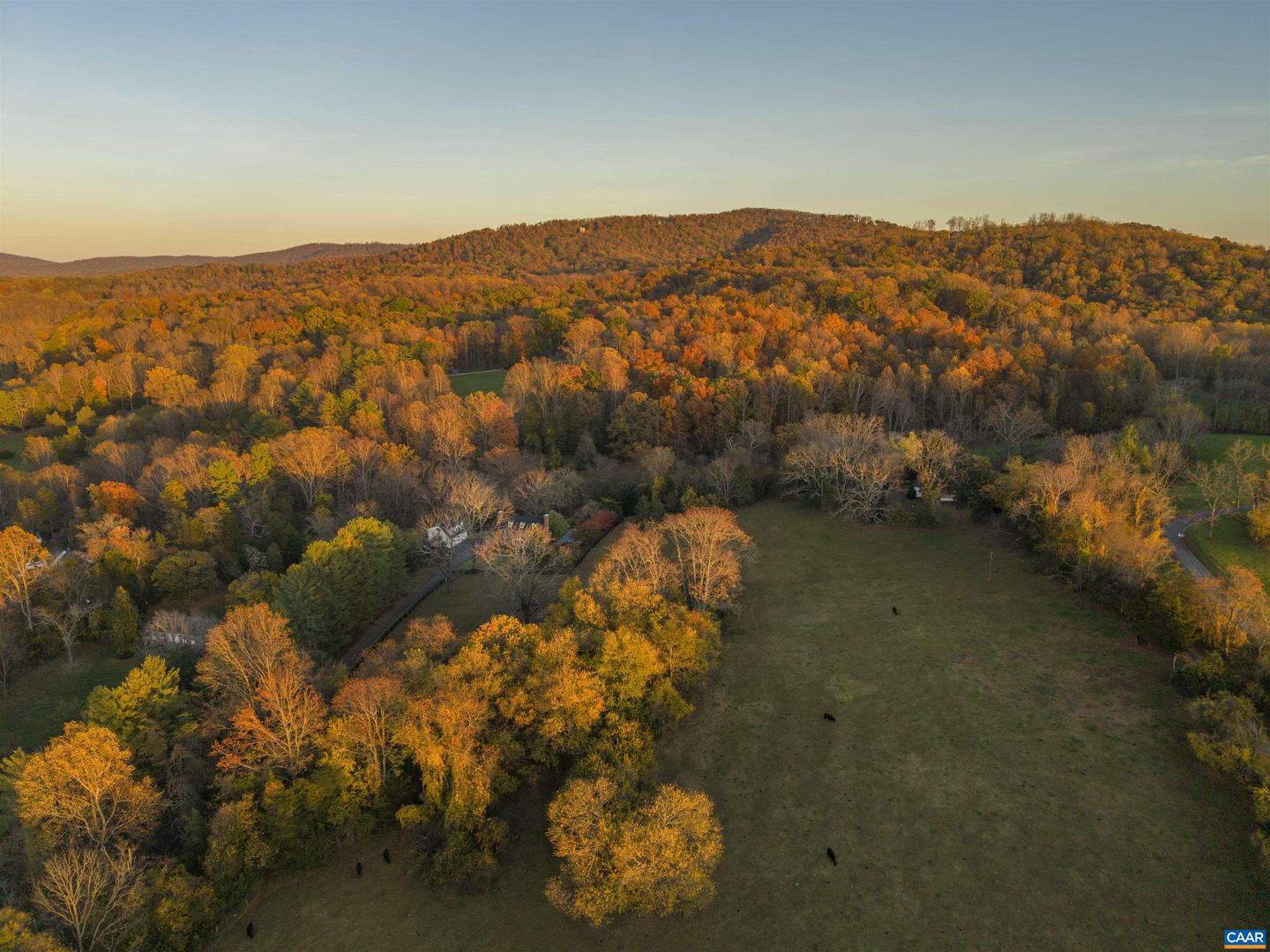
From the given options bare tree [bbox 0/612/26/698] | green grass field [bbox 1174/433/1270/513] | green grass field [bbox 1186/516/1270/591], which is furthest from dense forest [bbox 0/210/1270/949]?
green grass field [bbox 1174/433/1270/513]

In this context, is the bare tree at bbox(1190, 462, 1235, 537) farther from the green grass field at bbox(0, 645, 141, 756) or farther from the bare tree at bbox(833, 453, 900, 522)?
the green grass field at bbox(0, 645, 141, 756)

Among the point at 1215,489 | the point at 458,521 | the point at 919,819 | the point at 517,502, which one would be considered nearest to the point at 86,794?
the point at 458,521

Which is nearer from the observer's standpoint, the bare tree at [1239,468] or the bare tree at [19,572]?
the bare tree at [1239,468]

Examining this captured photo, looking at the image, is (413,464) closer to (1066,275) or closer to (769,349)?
(769,349)

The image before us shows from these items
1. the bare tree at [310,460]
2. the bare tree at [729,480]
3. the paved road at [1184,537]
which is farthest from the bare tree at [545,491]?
the paved road at [1184,537]

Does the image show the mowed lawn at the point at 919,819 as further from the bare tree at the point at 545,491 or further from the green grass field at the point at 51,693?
the bare tree at the point at 545,491

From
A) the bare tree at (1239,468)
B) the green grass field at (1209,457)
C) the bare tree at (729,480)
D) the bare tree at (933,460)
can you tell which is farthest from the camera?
the bare tree at (729,480)
